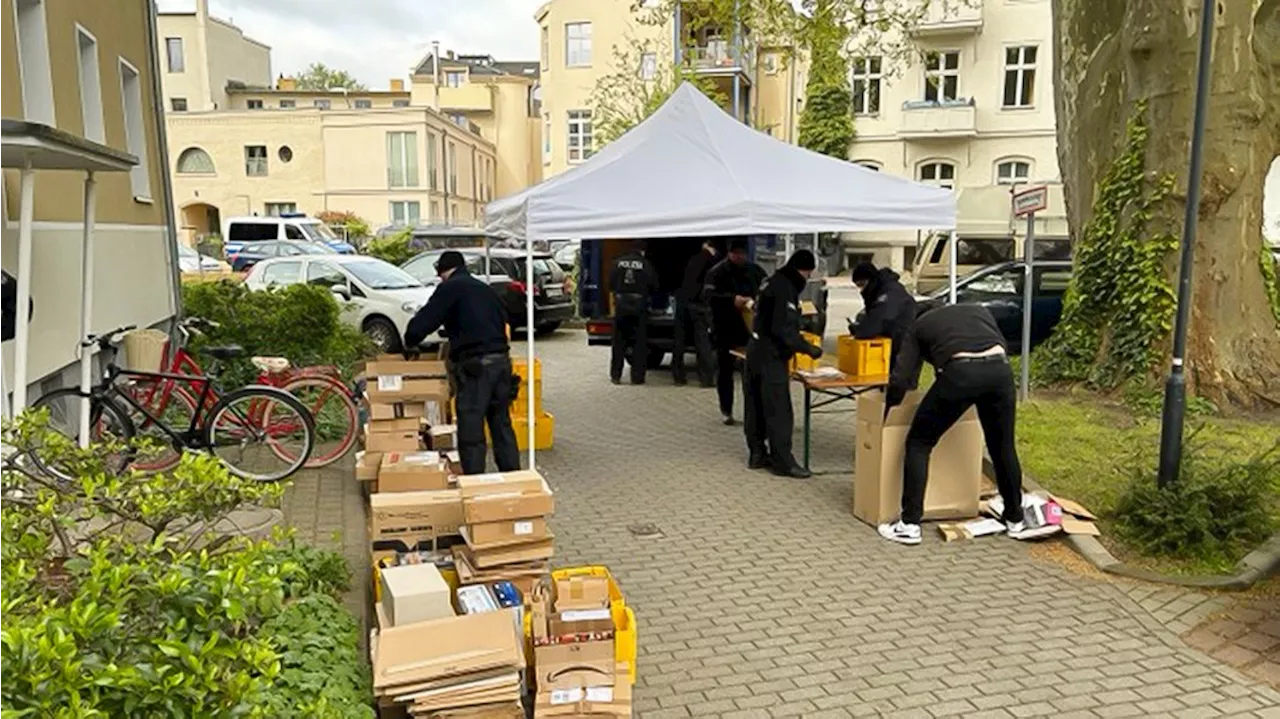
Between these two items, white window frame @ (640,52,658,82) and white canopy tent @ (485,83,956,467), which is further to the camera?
white window frame @ (640,52,658,82)

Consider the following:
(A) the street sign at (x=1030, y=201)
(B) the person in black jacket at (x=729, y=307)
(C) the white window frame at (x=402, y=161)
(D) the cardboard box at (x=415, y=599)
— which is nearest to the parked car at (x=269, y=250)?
(B) the person in black jacket at (x=729, y=307)

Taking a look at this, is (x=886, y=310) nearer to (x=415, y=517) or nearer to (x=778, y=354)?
(x=778, y=354)

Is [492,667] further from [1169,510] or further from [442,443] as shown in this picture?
[1169,510]

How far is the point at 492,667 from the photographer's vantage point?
3.39m

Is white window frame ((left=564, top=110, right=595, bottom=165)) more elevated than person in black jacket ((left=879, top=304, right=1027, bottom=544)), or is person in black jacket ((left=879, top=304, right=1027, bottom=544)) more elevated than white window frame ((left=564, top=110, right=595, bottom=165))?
white window frame ((left=564, top=110, right=595, bottom=165))

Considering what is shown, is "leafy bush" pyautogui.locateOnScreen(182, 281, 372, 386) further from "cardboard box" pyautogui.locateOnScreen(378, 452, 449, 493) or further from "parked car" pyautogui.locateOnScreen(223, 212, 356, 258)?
"parked car" pyautogui.locateOnScreen(223, 212, 356, 258)

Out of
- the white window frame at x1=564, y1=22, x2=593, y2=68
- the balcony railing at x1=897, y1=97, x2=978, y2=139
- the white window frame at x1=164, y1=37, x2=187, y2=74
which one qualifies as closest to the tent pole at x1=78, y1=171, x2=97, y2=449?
the balcony railing at x1=897, y1=97, x2=978, y2=139

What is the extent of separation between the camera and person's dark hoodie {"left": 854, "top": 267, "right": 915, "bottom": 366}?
7.46 metres

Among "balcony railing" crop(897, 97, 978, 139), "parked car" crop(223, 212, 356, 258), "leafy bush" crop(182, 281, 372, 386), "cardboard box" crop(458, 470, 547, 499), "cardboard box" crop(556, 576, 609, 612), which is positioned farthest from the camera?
"balcony railing" crop(897, 97, 978, 139)

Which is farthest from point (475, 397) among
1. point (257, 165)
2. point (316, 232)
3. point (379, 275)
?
point (257, 165)

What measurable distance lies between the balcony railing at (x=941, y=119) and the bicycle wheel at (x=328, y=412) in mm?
28042

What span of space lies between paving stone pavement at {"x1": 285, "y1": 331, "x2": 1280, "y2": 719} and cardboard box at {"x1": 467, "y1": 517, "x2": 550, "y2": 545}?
811 millimetres

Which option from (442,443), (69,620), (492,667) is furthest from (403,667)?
(442,443)

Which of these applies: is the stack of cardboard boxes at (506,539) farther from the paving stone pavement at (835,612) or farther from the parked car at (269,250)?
the parked car at (269,250)
